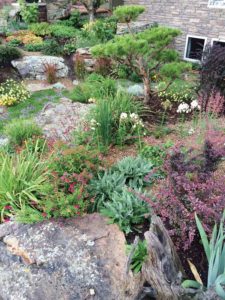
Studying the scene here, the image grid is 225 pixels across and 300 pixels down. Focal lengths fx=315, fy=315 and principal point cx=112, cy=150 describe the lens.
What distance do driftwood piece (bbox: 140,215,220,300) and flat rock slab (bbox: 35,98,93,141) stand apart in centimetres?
280

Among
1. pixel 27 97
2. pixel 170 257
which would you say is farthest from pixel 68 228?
pixel 27 97

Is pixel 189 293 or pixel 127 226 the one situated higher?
pixel 189 293

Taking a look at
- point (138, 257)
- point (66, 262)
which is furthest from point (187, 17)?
point (66, 262)

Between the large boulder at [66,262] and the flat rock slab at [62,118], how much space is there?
1.99 meters

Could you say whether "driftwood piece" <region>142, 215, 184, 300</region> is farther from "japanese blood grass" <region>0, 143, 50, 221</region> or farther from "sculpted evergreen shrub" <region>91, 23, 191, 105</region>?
"sculpted evergreen shrub" <region>91, 23, 191, 105</region>

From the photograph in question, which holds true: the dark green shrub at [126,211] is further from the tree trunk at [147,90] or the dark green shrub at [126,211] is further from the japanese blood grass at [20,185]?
the tree trunk at [147,90]

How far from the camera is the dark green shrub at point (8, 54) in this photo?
27.9 ft

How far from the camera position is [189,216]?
8.57 feet

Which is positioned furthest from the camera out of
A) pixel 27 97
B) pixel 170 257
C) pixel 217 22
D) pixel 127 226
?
pixel 217 22

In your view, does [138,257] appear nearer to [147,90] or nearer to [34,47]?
[147,90]

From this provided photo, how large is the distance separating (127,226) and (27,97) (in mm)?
5167

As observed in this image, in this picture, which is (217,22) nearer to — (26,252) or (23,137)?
(23,137)

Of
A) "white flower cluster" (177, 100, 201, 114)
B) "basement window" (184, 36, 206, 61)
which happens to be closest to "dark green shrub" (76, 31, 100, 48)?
"basement window" (184, 36, 206, 61)

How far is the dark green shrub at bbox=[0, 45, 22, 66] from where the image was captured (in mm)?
8492
